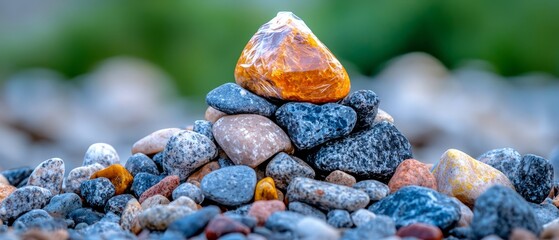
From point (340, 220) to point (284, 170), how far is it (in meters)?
0.41

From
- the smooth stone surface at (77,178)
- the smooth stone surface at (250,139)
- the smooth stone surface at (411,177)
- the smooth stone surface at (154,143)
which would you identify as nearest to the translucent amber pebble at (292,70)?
the smooth stone surface at (250,139)

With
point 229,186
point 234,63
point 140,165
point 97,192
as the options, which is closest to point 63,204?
point 97,192

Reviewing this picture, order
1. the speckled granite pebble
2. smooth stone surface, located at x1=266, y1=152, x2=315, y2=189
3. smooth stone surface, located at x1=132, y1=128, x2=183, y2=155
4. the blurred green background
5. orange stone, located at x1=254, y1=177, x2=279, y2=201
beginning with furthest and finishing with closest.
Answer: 1. the blurred green background
2. smooth stone surface, located at x1=132, y1=128, x2=183, y2=155
3. the speckled granite pebble
4. smooth stone surface, located at x1=266, y1=152, x2=315, y2=189
5. orange stone, located at x1=254, y1=177, x2=279, y2=201

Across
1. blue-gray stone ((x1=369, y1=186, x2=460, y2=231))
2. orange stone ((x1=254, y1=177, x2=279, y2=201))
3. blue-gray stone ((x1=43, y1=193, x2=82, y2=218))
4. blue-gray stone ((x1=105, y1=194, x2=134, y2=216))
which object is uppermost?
blue-gray stone ((x1=43, y1=193, x2=82, y2=218))

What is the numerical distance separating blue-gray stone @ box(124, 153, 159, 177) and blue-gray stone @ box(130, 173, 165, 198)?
0.12 meters

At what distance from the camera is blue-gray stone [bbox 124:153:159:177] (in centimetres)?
305

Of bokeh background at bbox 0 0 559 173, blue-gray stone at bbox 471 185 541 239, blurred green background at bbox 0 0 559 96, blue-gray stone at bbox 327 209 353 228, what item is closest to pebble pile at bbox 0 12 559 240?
blue-gray stone at bbox 327 209 353 228

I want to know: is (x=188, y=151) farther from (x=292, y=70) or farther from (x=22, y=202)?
(x=22, y=202)

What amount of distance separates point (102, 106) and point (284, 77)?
26.9 ft

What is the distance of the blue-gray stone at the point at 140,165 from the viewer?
120 inches

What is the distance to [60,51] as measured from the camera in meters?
12.1

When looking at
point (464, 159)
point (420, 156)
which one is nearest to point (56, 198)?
point (464, 159)

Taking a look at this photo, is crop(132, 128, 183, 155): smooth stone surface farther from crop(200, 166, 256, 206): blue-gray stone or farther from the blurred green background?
the blurred green background

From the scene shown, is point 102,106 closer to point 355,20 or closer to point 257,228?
point 355,20
